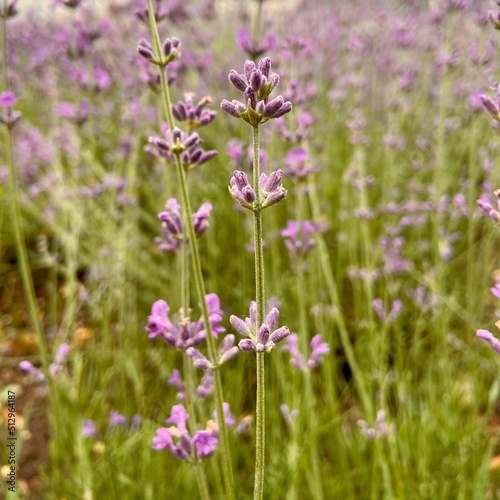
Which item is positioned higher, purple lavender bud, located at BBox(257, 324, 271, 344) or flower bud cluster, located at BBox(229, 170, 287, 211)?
flower bud cluster, located at BBox(229, 170, 287, 211)

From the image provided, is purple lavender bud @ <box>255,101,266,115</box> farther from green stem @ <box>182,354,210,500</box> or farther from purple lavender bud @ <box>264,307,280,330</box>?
green stem @ <box>182,354,210,500</box>

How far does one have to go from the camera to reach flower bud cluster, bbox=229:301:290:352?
1002mm

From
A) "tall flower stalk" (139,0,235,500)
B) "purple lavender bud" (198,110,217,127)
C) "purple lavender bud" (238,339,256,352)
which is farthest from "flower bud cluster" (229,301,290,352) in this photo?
"purple lavender bud" (198,110,217,127)

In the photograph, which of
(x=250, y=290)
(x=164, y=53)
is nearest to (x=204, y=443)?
(x=164, y=53)

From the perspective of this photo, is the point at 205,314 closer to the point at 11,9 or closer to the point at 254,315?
the point at 254,315

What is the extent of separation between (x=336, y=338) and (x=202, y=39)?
6.76 feet

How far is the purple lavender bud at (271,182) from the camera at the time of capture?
1.02 m

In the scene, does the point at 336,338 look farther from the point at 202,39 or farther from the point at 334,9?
the point at 334,9

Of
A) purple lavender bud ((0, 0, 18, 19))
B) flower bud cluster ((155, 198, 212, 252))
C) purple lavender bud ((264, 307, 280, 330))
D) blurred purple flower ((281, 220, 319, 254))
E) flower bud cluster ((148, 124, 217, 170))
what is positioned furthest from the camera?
blurred purple flower ((281, 220, 319, 254))

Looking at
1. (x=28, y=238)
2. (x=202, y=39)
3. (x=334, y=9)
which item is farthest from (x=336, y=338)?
(x=334, y=9)

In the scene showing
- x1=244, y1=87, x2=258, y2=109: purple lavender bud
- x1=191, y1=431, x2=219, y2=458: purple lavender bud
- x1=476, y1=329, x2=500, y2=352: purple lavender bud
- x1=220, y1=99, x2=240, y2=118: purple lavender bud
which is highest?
x1=220, y1=99, x2=240, y2=118: purple lavender bud

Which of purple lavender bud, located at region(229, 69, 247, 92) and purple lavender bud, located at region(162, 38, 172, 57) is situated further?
purple lavender bud, located at region(162, 38, 172, 57)

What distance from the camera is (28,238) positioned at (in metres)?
4.80

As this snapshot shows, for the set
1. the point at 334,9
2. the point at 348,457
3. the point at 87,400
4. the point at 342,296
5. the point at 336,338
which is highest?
the point at 334,9
